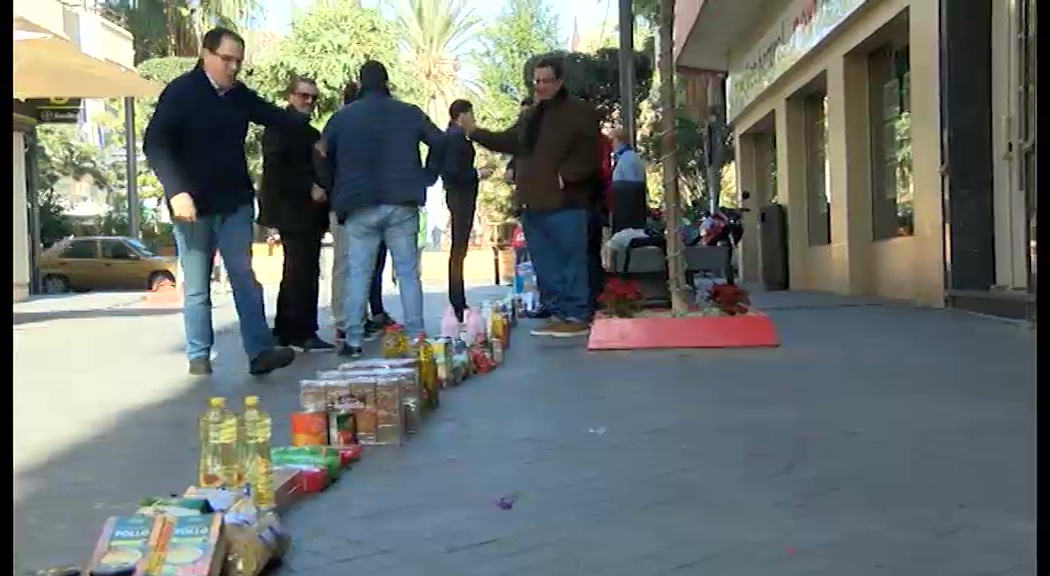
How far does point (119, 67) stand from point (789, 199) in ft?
47.9

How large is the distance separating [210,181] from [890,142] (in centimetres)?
853

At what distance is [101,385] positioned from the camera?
642 centimetres

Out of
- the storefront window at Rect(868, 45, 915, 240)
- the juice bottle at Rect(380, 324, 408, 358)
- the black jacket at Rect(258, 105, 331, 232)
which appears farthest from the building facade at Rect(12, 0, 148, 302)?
the storefront window at Rect(868, 45, 915, 240)

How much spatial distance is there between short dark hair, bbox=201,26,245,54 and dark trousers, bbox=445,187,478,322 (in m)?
3.29

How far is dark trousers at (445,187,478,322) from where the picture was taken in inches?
361

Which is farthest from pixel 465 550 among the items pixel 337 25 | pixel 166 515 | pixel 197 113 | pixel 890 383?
pixel 337 25

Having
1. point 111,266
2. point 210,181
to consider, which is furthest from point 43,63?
point 111,266

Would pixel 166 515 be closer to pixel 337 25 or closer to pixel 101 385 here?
pixel 101 385

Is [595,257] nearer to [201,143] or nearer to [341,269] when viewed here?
[341,269]

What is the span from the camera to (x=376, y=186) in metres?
7.07

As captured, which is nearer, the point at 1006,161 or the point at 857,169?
the point at 1006,161

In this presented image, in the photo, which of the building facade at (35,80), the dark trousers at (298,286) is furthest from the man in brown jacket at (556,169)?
the building facade at (35,80)

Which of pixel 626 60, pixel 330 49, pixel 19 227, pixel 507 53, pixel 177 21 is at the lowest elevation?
pixel 19 227

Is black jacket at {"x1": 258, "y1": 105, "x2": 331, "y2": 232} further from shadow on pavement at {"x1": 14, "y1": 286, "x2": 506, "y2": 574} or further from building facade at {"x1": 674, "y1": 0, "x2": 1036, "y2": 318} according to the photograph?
building facade at {"x1": 674, "y1": 0, "x2": 1036, "y2": 318}
